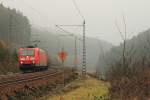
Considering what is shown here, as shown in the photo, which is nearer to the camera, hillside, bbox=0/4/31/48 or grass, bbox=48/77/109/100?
grass, bbox=48/77/109/100

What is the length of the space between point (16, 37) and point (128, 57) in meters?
106

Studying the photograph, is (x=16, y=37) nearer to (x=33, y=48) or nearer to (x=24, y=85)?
(x=33, y=48)

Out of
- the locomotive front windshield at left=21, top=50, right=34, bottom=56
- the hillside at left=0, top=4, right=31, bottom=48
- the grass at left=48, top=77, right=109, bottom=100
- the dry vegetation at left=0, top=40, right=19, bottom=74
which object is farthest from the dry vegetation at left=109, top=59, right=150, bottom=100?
the hillside at left=0, top=4, right=31, bottom=48

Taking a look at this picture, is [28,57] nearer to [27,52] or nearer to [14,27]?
[27,52]

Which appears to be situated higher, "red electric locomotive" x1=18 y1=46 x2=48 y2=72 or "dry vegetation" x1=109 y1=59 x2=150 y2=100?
"red electric locomotive" x1=18 y1=46 x2=48 y2=72

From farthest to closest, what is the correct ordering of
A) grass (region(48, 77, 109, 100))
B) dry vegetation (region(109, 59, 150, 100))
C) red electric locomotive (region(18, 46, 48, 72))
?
red electric locomotive (region(18, 46, 48, 72)) → grass (region(48, 77, 109, 100)) → dry vegetation (region(109, 59, 150, 100))

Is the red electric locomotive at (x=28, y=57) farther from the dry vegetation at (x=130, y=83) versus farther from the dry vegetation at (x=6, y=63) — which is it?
the dry vegetation at (x=130, y=83)

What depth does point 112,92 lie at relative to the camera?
14070 mm

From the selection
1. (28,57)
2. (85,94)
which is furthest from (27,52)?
(85,94)

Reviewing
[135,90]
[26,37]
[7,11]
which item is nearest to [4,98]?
[135,90]

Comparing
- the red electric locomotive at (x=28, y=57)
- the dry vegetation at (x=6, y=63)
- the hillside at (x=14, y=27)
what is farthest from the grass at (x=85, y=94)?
the hillside at (x=14, y=27)

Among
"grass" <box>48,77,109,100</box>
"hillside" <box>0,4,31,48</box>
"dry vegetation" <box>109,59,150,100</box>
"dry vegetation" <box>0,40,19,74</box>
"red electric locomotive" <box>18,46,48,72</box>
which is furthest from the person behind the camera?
"hillside" <box>0,4,31,48</box>

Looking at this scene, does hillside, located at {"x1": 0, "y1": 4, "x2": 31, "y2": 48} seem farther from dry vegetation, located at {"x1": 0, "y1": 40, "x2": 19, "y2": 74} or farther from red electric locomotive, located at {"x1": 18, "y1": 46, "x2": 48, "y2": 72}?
red electric locomotive, located at {"x1": 18, "y1": 46, "x2": 48, "y2": 72}

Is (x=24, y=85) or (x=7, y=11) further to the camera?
(x=7, y=11)
